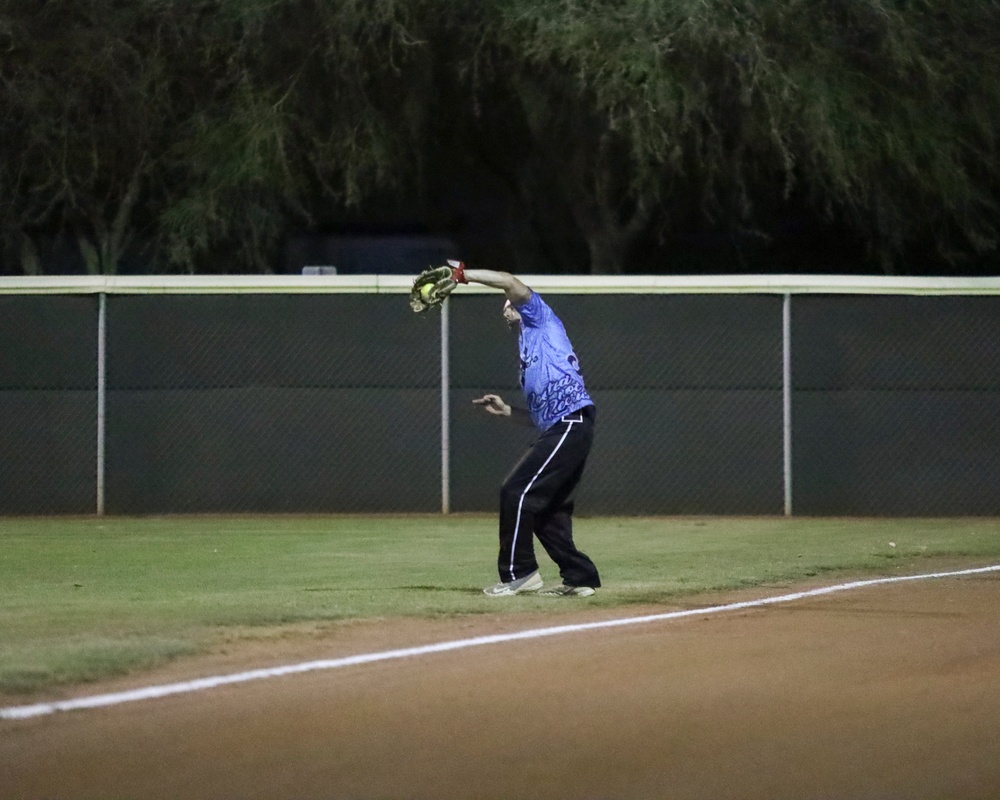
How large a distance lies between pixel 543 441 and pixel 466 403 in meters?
8.16

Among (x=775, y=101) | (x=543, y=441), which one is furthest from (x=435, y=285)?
(x=775, y=101)

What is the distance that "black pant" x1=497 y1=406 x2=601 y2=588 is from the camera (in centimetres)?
1045

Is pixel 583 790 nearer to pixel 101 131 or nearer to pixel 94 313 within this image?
pixel 94 313

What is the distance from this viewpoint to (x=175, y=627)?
925cm

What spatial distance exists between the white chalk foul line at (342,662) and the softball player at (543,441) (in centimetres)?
100

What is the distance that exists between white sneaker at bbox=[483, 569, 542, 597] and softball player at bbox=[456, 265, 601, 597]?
3 centimetres

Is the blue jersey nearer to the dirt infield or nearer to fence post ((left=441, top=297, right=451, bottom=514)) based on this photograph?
the dirt infield

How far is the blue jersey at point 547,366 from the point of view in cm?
1045

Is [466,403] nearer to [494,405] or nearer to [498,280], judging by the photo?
[494,405]

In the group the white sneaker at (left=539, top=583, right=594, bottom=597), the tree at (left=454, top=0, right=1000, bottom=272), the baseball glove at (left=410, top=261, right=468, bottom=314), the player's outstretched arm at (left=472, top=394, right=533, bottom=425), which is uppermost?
the tree at (left=454, top=0, right=1000, bottom=272)

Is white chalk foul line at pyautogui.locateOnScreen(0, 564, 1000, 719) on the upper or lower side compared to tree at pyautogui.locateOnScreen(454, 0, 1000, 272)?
lower

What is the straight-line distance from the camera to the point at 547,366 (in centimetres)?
1047

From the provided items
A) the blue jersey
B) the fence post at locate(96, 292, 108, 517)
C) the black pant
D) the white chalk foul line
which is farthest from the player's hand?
the fence post at locate(96, 292, 108, 517)

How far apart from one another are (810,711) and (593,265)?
1532 cm
